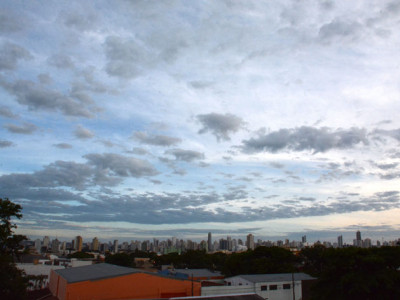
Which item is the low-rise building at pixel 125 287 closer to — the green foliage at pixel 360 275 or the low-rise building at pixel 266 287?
the low-rise building at pixel 266 287

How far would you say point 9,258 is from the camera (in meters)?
27.8

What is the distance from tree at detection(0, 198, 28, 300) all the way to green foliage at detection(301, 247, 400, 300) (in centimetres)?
3143

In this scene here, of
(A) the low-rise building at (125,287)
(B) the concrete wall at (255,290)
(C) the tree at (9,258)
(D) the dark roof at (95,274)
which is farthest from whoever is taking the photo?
(B) the concrete wall at (255,290)

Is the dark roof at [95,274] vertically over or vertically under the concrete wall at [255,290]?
over

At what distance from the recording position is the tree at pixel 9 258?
26.3 m

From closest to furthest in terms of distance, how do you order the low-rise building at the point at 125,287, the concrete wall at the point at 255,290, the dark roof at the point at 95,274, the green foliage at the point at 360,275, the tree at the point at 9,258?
the tree at the point at 9,258
the green foliage at the point at 360,275
the low-rise building at the point at 125,287
the dark roof at the point at 95,274
the concrete wall at the point at 255,290

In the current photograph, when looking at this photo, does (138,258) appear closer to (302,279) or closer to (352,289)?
(302,279)

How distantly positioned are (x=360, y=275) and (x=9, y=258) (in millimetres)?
34676

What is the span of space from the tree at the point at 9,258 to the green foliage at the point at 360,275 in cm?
3143

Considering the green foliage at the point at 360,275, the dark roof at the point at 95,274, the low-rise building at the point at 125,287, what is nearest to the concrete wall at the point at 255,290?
the low-rise building at the point at 125,287

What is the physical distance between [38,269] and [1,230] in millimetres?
54289

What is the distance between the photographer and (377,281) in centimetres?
3547

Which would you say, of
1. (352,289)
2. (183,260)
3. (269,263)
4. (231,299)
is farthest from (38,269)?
(352,289)

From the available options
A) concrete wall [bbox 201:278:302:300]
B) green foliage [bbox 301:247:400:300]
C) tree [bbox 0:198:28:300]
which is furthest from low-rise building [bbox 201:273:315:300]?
tree [bbox 0:198:28:300]
